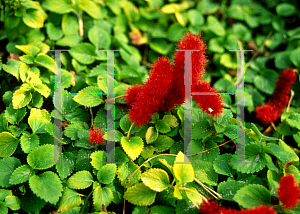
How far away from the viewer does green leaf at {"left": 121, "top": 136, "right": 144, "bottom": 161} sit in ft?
3.59

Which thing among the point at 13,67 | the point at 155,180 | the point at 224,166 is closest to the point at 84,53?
the point at 13,67

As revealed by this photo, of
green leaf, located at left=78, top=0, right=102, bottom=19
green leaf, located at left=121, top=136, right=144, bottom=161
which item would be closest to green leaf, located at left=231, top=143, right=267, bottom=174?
green leaf, located at left=121, top=136, right=144, bottom=161

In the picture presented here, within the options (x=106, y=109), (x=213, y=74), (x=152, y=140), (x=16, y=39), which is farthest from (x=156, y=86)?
(x=16, y=39)

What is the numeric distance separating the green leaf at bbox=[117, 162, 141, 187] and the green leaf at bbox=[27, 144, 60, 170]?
1.03 feet

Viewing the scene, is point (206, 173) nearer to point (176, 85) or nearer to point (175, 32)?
point (176, 85)

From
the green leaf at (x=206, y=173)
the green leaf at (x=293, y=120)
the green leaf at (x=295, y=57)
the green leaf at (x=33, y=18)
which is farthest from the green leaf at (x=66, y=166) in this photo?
the green leaf at (x=295, y=57)

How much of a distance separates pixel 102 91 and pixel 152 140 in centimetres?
42

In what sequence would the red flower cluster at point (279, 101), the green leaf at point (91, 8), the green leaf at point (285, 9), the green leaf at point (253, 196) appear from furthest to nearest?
the green leaf at point (285, 9), the green leaf at point (91, 8), the red flower cluster at point (279, 101), the green leaf at point (253, 196)

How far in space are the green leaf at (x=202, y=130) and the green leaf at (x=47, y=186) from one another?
26.4 inches

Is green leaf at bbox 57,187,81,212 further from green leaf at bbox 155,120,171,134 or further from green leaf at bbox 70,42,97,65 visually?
green leaf at bbox 70,42,97,65

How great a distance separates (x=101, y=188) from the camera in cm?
109

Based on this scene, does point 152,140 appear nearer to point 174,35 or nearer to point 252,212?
point 252,212

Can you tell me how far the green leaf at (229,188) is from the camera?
3.49ft

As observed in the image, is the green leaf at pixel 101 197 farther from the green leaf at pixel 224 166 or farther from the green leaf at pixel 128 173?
the green leaf at pixel 224 166
